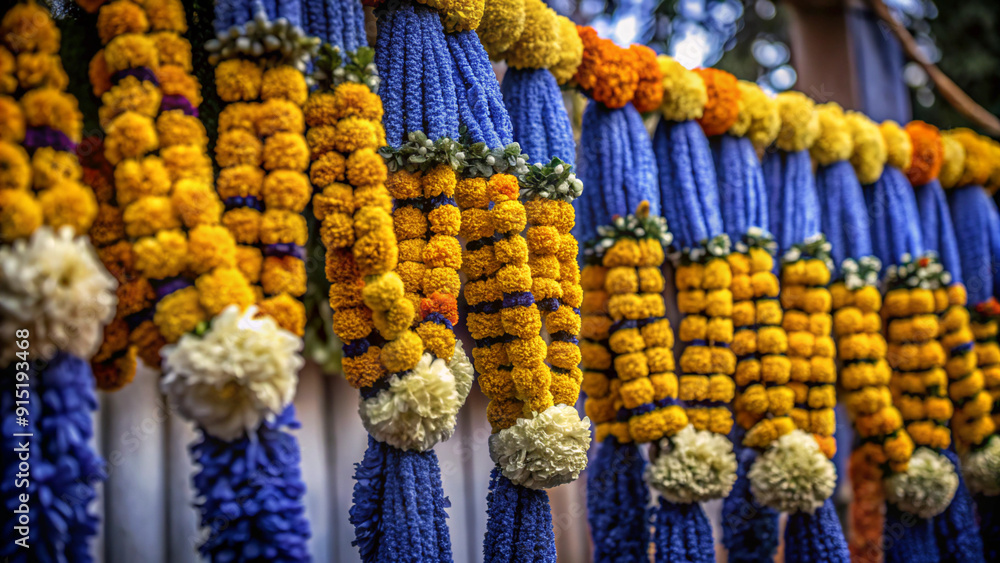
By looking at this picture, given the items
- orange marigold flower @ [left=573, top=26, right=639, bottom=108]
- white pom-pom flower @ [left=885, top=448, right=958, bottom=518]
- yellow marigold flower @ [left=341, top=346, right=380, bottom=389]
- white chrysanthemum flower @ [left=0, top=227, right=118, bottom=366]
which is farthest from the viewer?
white pom-pom flower @ [left=885, top=448, right=958, bottom=518]

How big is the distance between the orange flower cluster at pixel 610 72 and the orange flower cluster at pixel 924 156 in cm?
101

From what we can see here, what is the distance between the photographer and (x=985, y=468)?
2148 mm

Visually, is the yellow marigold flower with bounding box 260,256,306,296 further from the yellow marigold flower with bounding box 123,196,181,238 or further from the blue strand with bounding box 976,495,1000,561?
the blue strand with bounding box 976,495,1000,561

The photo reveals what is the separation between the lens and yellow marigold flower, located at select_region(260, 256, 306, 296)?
1.16m

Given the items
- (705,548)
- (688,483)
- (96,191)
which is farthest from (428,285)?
(705,548)

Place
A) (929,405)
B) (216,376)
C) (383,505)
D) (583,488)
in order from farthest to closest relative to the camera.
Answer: (583,488) → (929,405) → (383,505) → (216,376)

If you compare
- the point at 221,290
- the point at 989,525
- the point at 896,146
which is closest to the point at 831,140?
the point at 896,146

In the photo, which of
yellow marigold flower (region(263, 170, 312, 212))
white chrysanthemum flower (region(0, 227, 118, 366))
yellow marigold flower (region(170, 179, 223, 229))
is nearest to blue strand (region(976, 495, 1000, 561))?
yellow marigold flower (region(263, 170, 312, 212))

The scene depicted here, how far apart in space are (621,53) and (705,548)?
122 cm

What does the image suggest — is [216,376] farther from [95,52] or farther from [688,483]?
[688,483]

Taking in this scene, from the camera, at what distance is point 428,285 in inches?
52.6

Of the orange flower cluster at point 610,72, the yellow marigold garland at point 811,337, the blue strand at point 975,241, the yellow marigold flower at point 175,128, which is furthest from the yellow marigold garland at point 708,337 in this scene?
the yellow marigold flower at point 175,128

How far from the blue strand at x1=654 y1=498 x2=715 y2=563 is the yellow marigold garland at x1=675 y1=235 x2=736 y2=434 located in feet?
0.68

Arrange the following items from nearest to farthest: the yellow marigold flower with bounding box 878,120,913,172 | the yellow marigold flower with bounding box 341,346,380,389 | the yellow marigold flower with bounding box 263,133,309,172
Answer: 1. the yellow marigold flower with bounding box 263,133,309,172
2. the yellow marigold flower with bounding box 341,346,380,389
3. the yellow marigold flower with bounding box 878,120,913,172
